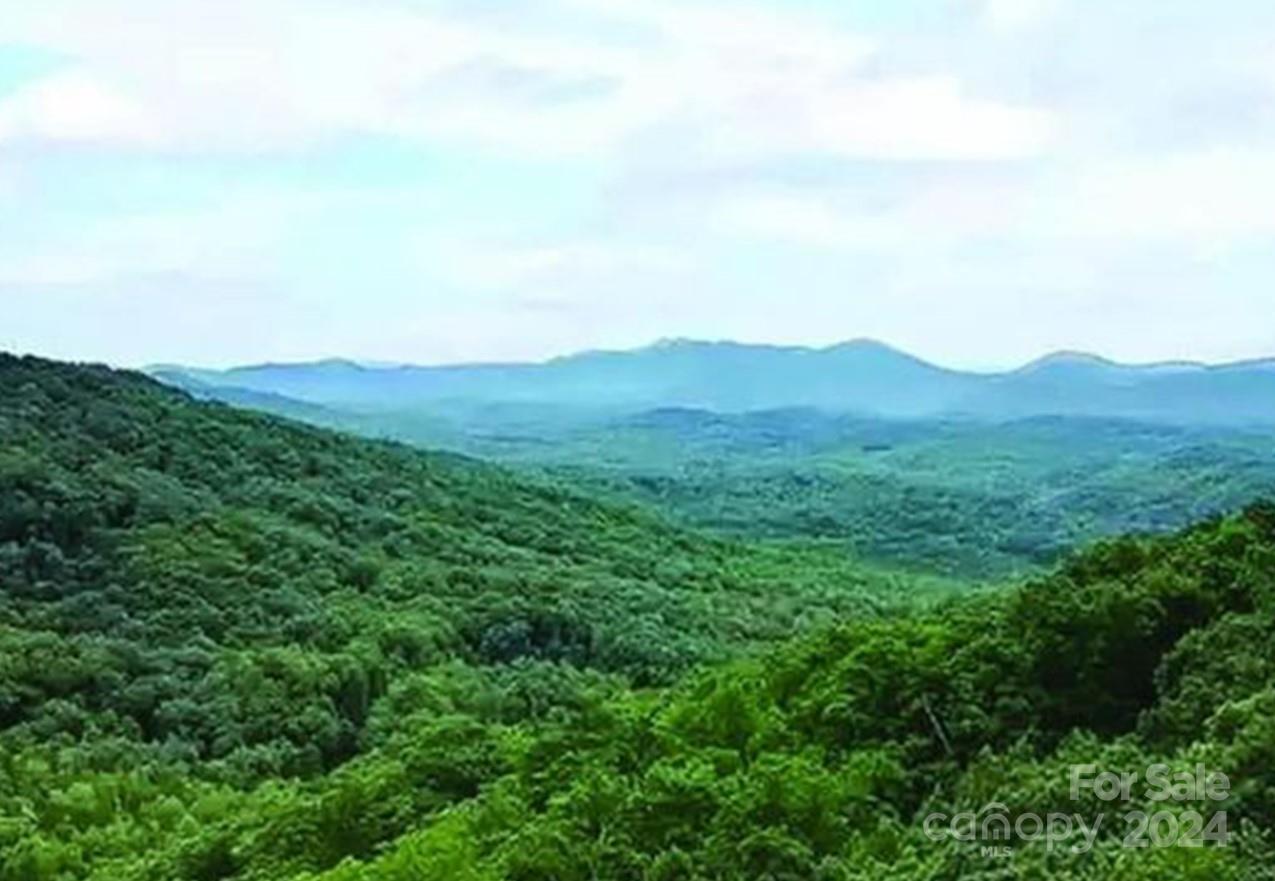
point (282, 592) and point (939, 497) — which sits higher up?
point (282, 592)

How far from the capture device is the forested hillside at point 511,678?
14.7 meters

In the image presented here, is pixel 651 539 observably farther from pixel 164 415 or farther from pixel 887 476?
pixel 887 476

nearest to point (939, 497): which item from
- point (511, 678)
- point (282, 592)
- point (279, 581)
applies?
point (279, 581)

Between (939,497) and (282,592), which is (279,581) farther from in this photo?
(939,497)

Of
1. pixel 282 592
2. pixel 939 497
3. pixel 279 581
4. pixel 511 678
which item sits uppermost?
pixel 279 581

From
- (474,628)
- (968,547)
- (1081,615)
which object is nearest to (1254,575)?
(1081,615)

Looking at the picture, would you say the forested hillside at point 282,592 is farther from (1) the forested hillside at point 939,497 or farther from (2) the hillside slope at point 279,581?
(1) the forested hillside at point 939,497

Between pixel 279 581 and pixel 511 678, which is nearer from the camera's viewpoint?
pixel 511 678

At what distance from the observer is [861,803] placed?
15.3 metres

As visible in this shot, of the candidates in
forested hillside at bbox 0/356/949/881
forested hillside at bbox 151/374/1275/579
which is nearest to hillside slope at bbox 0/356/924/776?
forested hillside at bbox 0/356/949/881

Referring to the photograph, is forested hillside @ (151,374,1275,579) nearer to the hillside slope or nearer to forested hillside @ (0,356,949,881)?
forested hillside @ (0,356,949,881)

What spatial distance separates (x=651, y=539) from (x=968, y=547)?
29.0 metres

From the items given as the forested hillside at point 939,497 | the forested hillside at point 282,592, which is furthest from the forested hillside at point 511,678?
the forested hillside at point 939,497

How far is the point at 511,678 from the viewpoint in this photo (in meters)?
51.9
